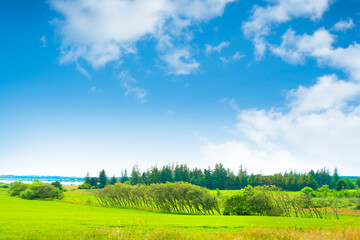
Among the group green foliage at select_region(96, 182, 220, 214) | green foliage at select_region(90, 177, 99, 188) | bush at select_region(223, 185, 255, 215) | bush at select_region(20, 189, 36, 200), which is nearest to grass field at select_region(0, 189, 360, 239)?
bush at select_region(223, 185, 255, 215)

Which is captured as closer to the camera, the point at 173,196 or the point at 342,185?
the point at 173,196

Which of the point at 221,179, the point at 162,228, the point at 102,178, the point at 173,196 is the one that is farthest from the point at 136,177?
the point at 162,228

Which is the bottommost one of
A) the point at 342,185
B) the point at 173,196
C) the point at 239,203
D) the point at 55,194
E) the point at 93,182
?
the point at 93,182

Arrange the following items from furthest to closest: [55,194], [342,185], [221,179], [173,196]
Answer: [221,179] → [342,185] → [55,194] → [173,196]

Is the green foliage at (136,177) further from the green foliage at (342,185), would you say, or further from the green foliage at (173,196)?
the green foliage at (342,185)

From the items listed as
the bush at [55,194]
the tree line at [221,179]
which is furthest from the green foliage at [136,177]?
the bush at [55,194]

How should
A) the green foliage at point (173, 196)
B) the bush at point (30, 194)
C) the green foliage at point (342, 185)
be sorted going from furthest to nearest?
the green foliage at point (342, 185) → the bush at point (30, 194) → the green foliage at point (173, 196)

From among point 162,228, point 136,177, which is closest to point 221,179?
point 136,177

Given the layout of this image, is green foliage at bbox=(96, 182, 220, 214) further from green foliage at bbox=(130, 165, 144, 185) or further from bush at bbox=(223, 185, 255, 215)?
green foliage at bbox=(130, 165, 144, 185)

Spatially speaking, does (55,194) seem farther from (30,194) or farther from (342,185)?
(342,185)

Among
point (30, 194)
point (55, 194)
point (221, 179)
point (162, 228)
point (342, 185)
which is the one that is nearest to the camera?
point (162, 228)

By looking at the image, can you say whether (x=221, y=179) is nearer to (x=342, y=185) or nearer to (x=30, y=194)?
(x=342, y=185)

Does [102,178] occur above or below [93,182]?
above

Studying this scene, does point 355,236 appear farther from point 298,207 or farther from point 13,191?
point 13,191
